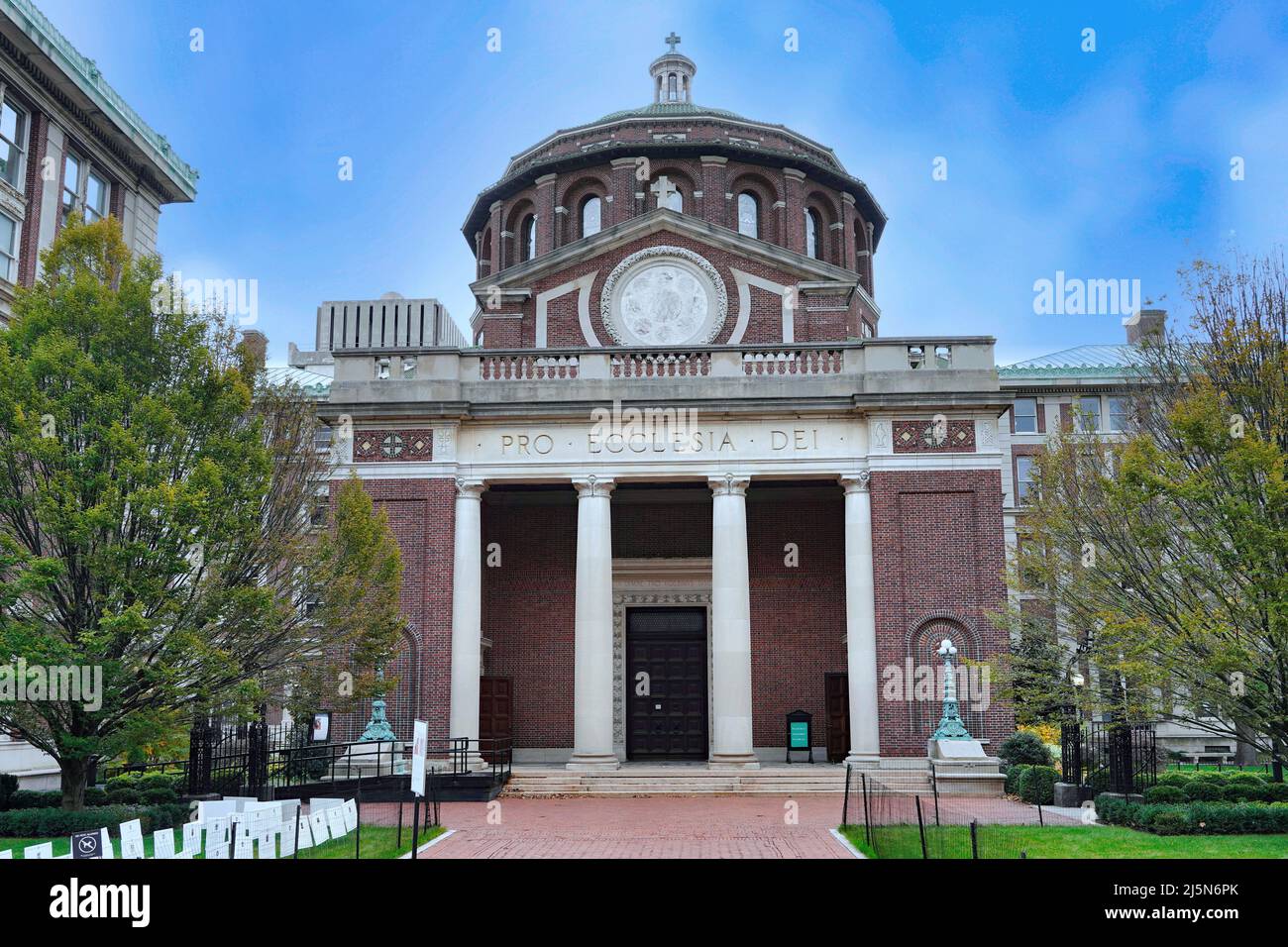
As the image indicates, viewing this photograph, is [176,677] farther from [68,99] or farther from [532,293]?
[68,99]

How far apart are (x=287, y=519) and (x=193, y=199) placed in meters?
21.7

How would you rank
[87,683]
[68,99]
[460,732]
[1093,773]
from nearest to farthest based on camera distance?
[87,683] < [1093,773] < [460,732] < [68,99]

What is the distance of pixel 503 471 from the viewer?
2898 cm

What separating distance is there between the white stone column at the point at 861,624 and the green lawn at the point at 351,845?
11.7m

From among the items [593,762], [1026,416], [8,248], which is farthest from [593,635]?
[1026,416]

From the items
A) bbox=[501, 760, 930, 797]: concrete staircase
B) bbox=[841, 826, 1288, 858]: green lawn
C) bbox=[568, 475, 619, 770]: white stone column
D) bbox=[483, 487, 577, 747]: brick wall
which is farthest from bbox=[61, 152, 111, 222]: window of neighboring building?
bbox=[841, 826, 1288, 858]: green lawn

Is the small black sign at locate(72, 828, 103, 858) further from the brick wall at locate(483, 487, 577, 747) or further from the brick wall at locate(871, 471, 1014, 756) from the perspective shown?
the brick wall at locate(483, 487, 577, 747)

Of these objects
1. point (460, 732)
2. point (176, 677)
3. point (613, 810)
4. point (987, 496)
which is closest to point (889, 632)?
point (987, 496)

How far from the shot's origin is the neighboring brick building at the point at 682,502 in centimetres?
2766

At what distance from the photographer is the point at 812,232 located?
42.2 meters

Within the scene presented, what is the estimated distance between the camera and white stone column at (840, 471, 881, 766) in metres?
27.1

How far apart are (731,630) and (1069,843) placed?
1196 centimetres

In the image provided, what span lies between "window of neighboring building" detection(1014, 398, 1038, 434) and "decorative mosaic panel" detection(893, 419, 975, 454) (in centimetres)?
2960

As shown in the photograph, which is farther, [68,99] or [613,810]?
[68,99]
